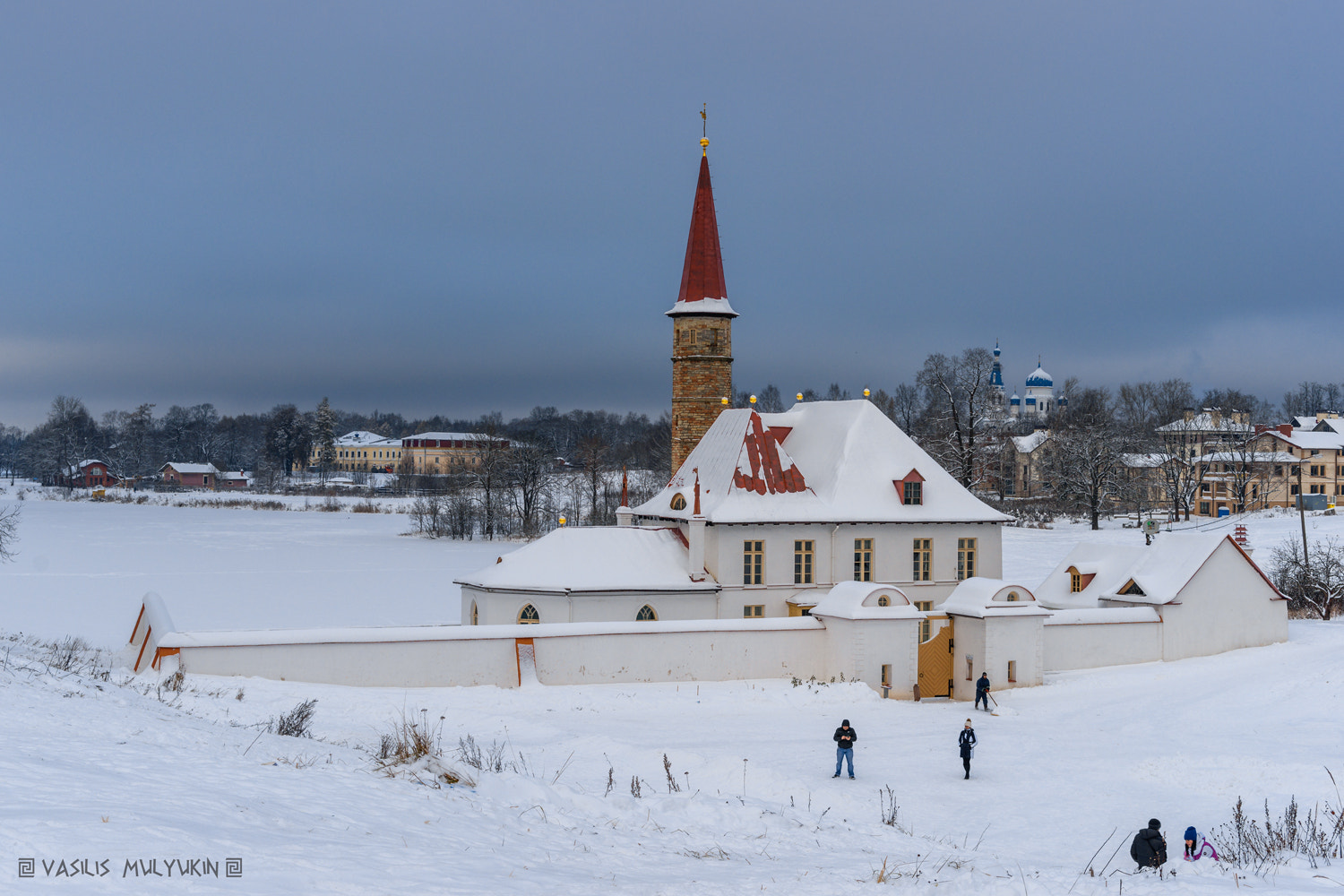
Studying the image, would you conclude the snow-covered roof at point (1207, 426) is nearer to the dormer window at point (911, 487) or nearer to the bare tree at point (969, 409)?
the bare tree at point (969, 409)

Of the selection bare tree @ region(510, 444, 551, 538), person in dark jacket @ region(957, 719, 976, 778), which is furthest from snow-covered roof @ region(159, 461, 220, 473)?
person in dark jacket @ region(957, 719, 976, 778)

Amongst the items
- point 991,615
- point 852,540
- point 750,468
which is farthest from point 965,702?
point 750,468

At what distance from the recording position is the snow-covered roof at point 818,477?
3012 centimetres

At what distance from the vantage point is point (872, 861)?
34.3 feet

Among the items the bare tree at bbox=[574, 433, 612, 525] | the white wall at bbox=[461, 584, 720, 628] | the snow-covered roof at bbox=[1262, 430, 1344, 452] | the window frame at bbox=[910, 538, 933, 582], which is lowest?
the white wall at bbox=[461, 584, 720, 628]

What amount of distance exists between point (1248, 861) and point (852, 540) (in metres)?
19.5

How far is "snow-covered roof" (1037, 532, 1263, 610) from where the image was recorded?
29188mm

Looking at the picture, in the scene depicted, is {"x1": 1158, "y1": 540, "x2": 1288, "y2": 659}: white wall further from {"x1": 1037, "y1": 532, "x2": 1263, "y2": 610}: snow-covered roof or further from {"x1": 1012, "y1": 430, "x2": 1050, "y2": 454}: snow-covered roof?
{"x1": 1012, "y1": 430, "x2": 1050, "y2": 454}: snow-covered roof

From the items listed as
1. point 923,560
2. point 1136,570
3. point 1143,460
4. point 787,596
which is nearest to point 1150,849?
point 787,596

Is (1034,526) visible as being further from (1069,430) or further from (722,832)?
(722,832)

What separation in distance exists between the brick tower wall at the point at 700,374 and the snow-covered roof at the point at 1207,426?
155 ft

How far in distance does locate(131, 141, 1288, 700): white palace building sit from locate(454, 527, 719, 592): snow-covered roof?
0.18 feet

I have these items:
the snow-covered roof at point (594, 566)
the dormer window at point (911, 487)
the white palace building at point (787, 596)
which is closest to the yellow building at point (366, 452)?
the white palace building at point (787, 596)

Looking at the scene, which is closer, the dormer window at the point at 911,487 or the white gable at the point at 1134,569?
the white gable at the point at 1134,569
